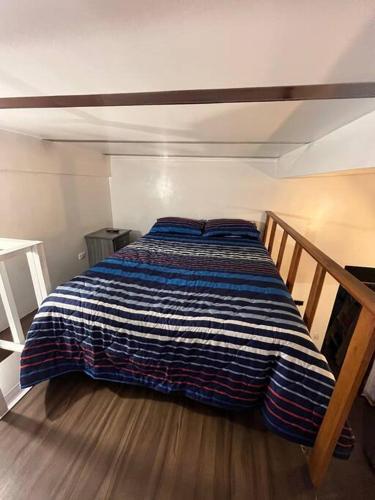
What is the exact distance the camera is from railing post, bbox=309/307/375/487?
0.68 metres

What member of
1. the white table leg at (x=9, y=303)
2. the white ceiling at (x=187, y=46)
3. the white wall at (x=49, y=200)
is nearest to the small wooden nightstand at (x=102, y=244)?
the white wall at (x=49, y=200)

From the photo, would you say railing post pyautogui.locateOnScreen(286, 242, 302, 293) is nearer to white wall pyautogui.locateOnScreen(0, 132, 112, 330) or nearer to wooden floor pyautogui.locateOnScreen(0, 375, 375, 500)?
wooden floor pyautogui.locateOnScreen(0, 375, 375, 500)

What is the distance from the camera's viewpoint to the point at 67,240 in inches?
99.8

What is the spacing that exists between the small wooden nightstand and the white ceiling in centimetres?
188

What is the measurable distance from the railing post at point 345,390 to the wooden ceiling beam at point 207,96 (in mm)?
820

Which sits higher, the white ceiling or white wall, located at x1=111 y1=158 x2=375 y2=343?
the white ceiling

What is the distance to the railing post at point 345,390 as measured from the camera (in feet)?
2.22

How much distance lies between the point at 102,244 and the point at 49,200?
2.60 feet

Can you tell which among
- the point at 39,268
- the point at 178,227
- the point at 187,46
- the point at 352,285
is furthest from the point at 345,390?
the point at 178,227

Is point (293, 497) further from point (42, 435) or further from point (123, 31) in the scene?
point (123, 31)

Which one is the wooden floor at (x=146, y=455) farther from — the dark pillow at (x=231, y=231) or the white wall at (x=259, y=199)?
the white wall at (x=259, y=199)

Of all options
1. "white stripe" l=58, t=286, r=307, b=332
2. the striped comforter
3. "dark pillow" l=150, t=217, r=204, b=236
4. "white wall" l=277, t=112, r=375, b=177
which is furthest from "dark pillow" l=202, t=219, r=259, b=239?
"white stripe" l=58, t=286, r=307, b=332

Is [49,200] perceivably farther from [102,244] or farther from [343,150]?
[343,150]

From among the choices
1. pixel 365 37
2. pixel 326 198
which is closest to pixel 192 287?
pixel 365 37
